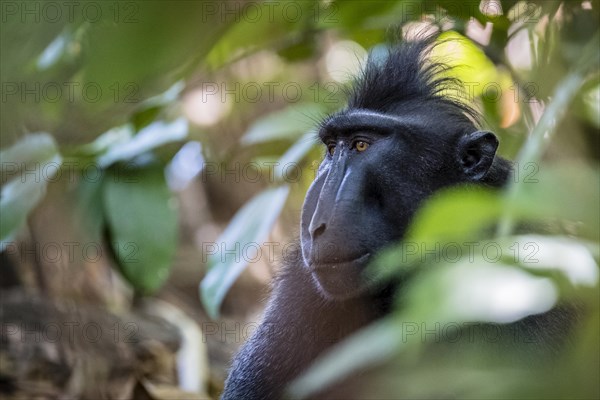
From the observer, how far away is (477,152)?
387 cm

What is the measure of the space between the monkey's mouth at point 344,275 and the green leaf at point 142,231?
2005 millimetres

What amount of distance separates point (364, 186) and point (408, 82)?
31.7 inches

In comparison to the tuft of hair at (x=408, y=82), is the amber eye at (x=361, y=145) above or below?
below

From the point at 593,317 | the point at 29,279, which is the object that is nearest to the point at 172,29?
the point at 593,317

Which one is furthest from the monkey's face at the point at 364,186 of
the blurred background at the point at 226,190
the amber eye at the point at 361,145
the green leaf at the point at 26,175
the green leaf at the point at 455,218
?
the green leaf at the point at 455,218

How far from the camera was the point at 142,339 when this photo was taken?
6172 millimetres

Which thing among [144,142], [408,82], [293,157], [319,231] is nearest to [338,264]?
[319,231]

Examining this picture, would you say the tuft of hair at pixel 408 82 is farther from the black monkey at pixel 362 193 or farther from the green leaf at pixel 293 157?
the green leaf at pixel 293 157

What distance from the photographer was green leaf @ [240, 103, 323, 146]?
18.0ft

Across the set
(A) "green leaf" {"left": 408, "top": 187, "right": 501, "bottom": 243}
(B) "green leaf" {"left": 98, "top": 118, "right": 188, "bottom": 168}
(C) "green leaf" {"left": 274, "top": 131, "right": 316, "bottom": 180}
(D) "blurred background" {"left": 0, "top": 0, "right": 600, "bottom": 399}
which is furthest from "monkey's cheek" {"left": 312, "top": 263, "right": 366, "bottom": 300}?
(A) "green leaf" {"left": 408, "top": 187, "right": 501, "bottom": 243}

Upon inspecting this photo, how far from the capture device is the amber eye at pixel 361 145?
12.6 feet

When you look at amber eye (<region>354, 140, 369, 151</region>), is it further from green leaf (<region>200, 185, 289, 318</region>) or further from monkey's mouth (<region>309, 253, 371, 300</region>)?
green leaf (<region>200, 185, 289, 318</region>)

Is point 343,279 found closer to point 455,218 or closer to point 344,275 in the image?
point 344,275

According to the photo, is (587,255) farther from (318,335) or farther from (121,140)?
(121,140)
